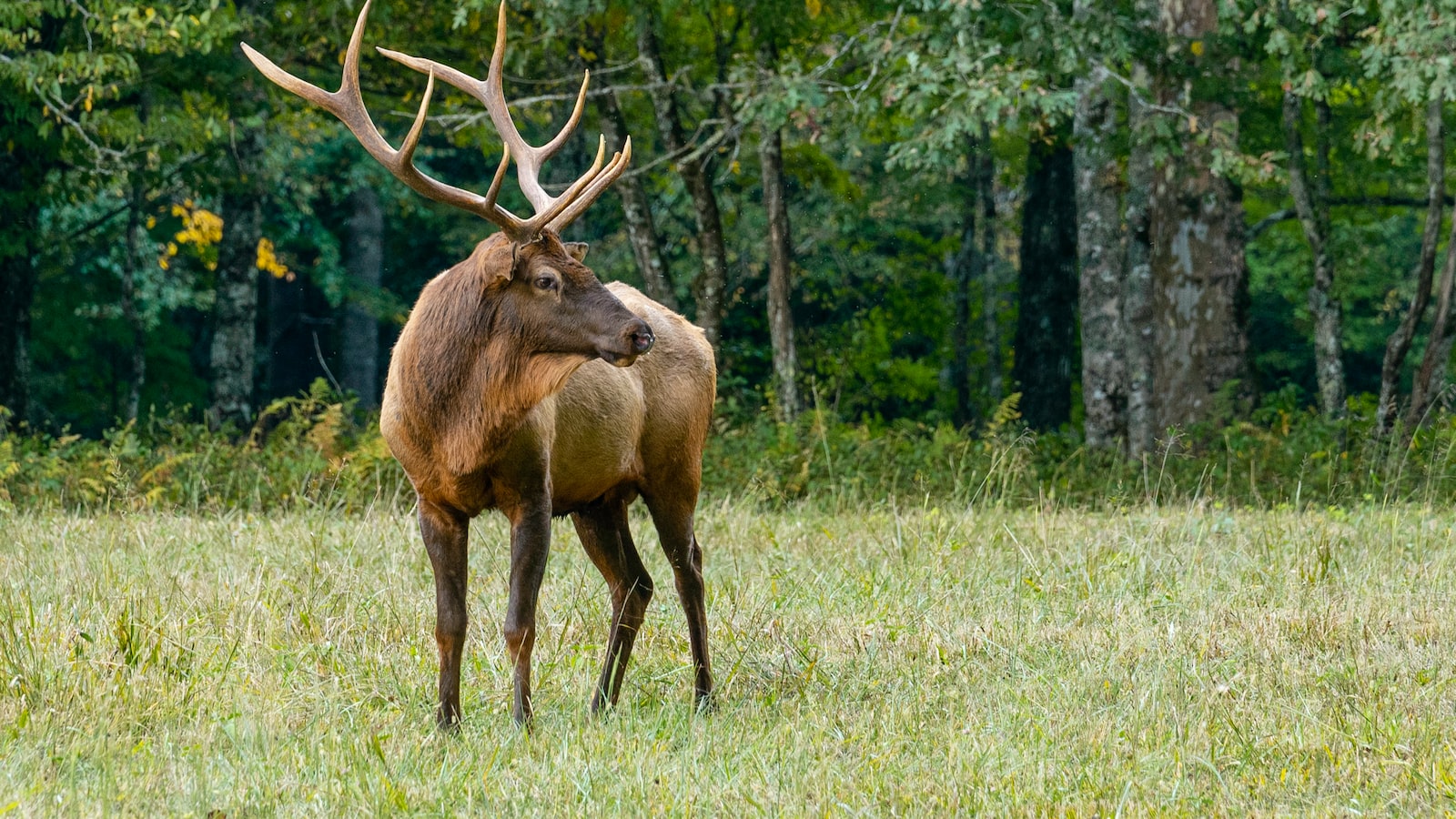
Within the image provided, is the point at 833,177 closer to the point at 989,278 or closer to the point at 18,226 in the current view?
the point at 989,278

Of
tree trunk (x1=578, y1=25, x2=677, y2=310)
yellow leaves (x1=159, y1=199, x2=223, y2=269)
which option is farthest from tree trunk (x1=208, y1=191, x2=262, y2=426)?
yellow leaves (x1=159, y1=199, x2=223, y2=269)

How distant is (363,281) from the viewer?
26.0m

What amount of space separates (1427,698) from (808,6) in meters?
12.3

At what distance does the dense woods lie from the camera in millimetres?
11977

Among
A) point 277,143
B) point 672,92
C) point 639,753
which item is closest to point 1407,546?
point 639,753

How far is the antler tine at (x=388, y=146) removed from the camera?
5219 mm

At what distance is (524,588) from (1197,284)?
30.8 feet

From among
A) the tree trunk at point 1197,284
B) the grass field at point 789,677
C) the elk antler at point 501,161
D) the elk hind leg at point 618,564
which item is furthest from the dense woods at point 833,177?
the elk antler at point 501,161

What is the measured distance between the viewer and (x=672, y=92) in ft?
48.9

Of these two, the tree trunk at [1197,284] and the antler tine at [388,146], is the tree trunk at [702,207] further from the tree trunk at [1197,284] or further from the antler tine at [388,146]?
the antler tine at [388,146]

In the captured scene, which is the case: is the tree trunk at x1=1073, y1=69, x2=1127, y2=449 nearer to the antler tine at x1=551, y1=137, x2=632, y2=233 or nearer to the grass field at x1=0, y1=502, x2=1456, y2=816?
the grass field at x1=0, y1=502, x2=1456, y2=816

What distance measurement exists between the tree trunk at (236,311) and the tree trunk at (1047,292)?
30.2ft

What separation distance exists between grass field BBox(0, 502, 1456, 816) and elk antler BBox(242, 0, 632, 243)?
1.78 meters

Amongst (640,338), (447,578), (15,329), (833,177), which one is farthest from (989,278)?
(640,338)
